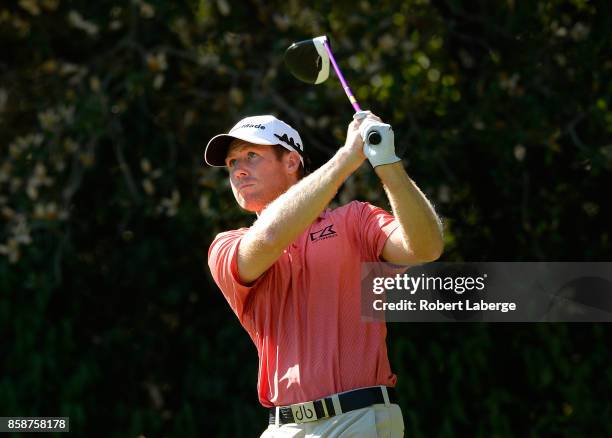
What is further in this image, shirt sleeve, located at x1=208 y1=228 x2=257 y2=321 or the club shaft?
shirt sleeve, located at x1=208 y1=228 x2=257 y2=321

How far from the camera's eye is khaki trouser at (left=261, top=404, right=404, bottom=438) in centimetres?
325

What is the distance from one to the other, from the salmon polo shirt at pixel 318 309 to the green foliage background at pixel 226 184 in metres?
3.26

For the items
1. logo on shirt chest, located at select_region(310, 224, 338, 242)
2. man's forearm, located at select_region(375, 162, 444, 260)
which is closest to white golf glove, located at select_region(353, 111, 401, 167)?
man's forearm, located at select_region(375, 162, 444, 260)

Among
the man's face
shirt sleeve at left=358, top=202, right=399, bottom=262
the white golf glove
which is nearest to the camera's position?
the white golf glove

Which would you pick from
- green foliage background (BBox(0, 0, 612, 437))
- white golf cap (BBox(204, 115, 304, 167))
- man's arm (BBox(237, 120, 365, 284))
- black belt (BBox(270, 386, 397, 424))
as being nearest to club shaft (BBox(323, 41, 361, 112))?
man's arm (BBox(237, 120, 365, 284))

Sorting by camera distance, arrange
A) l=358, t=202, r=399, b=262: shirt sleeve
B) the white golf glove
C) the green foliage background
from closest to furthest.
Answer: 1. the white golf glove
2. l=358, t=202, r=399, b=262: shirt sleeve
3. the green foliage background

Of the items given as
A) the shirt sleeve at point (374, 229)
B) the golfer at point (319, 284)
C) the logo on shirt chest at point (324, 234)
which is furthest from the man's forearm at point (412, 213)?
the logo on shirt chest at point (324, 234)

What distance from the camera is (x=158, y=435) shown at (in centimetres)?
737

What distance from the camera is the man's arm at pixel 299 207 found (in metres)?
3.04

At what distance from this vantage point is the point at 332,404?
3.26 m

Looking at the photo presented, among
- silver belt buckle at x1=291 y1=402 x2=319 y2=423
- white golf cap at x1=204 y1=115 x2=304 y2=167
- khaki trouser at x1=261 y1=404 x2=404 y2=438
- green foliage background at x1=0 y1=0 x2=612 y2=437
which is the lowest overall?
khaki trouser at x1=261 y1=404 x2=404 y2=438

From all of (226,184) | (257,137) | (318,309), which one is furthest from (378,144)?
(226,184)

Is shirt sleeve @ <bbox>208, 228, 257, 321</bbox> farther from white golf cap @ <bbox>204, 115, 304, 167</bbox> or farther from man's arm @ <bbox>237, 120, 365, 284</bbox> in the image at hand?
white golf cap @ <bbox>204, 115, 304, 167</bbox>

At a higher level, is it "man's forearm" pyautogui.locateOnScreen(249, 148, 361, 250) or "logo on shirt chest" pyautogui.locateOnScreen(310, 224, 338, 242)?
"logo on shirt chest" pyautogui.locateOnScreen(310, 224, 338, 242)
